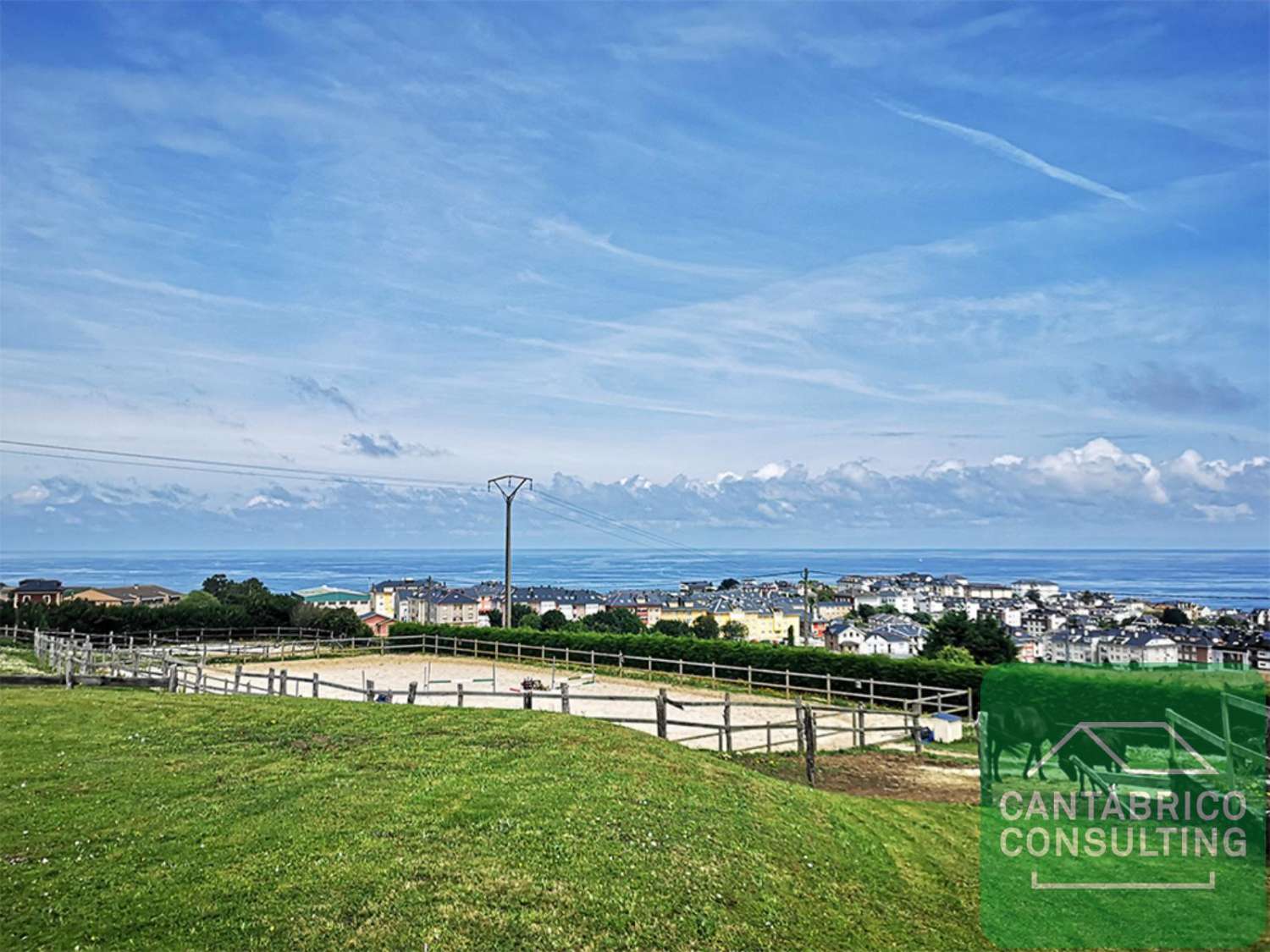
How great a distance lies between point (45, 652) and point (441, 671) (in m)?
15.5

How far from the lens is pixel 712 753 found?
16.2 metres

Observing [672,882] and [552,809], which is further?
[552,809]

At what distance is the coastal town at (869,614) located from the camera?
47.0 metres

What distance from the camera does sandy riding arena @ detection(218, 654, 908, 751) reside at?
→ 62.7ft

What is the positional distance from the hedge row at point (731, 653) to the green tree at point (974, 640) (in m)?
6.45

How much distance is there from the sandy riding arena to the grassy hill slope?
4.91 meters

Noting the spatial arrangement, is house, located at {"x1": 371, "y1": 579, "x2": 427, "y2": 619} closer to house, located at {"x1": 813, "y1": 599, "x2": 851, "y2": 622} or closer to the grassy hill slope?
house, located at {"x1": 813, "y1": 599, "x2": 851, "y2": 622}

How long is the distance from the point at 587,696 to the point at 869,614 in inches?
3946

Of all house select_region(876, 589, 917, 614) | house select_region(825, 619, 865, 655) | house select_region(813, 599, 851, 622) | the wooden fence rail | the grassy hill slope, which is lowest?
house select_region(813, 599, 851, 622)

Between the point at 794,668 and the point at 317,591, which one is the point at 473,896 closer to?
the point at 794,668

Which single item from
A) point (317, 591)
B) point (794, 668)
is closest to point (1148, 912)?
point (794, 668)

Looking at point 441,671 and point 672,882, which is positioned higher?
point 672,882

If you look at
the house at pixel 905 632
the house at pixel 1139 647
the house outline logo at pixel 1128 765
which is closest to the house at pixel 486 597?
the house at pixel 905 632

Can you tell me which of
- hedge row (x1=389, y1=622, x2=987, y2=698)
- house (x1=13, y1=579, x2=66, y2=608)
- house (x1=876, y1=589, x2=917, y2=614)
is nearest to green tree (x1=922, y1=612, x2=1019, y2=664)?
hedge row (x1=389, y1=622, x2=987, y2=698)
